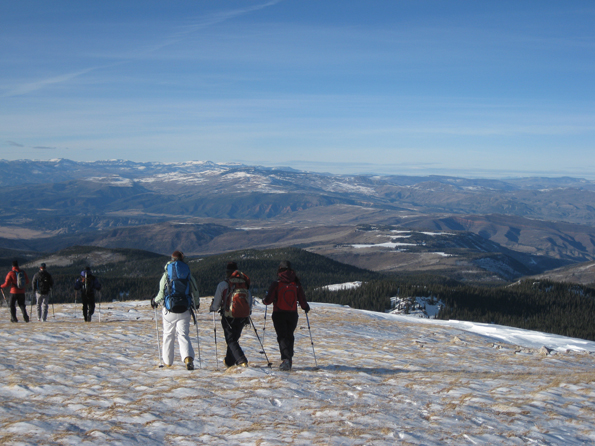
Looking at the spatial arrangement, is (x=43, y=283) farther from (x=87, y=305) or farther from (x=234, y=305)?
(x=234, y=305)

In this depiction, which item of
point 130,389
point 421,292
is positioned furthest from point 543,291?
point 130,389

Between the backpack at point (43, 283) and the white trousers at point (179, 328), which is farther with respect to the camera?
the backpack at point (43, 283)

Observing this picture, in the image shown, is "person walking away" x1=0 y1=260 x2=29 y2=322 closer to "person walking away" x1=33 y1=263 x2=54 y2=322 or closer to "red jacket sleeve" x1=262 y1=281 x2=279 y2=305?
"person walking away" x1=33 y1=263 x2=54 y2=322

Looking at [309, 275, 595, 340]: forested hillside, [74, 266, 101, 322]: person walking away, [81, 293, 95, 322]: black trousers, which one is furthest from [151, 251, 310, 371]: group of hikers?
[309, 275, 595, 340]: forested hillside

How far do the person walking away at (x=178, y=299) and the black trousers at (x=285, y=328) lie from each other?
3.10 m

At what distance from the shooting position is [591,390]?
1499cm

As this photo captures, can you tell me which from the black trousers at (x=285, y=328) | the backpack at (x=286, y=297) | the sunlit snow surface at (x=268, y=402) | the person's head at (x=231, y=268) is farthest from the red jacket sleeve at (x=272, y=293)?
the sunlit snow surface at (x=268, y=402)

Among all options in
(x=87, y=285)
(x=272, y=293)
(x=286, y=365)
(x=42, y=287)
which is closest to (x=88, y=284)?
(x=87, y=285)

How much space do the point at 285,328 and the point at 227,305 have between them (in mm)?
2429

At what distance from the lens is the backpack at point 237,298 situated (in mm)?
16578

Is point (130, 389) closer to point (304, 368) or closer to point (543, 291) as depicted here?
point (304, 368)

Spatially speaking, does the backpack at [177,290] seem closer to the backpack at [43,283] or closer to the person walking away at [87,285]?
the person walking away at [87,285]

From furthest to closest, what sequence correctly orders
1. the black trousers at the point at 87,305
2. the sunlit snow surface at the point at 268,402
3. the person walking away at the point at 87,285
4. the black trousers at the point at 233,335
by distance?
1. the black trousers at the point at 87,305
2. the person walking away at the point at 87,285
3. the black trousers at the point at 233,335
4. the sunlit snow surface at the point at 268,402

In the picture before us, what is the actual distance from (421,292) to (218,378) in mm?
98377
